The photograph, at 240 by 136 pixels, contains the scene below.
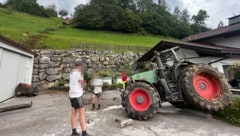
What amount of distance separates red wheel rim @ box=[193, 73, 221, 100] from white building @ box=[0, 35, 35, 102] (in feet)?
26.1

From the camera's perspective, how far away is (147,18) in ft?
140

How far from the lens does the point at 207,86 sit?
6.28 metres

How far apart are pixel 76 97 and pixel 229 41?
1037 cm

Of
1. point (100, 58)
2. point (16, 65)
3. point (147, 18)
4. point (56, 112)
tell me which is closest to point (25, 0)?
point (147, 18)

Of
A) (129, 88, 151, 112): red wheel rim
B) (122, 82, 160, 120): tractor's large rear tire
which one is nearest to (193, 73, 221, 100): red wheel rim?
(122, 82, 160, 120): tractor's large rear tire

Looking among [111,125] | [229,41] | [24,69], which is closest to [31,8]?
[24,69]

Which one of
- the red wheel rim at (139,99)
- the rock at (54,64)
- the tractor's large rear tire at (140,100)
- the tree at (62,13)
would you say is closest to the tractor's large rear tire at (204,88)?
the tractor's large rear tire at (140,100)

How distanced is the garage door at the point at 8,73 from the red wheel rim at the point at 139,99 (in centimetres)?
632

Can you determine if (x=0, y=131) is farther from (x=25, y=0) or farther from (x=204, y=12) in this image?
(x=204, y=12)

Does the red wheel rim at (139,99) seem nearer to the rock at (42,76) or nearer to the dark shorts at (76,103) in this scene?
the dark shorts at (76,103)

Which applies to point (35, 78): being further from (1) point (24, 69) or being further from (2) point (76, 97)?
(2) point (76, 97)

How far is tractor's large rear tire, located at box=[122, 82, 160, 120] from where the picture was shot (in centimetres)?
577

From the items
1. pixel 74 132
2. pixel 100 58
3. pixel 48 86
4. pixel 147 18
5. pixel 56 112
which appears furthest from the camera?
pixel 147 18

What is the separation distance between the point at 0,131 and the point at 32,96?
6.13 metres
